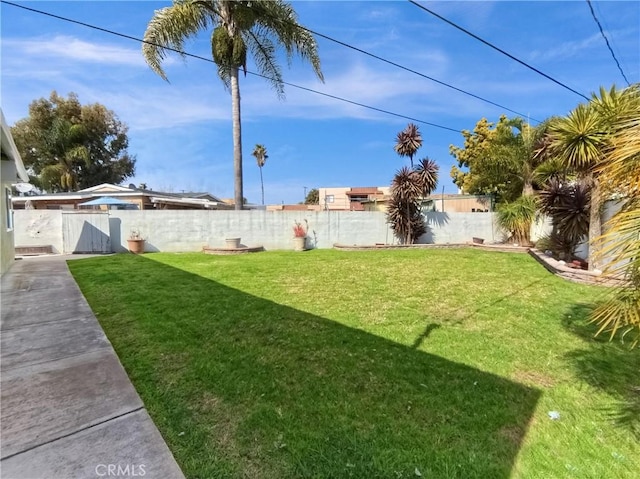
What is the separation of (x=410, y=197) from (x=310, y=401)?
12.2 metres

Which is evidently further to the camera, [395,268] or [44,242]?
[44,242]

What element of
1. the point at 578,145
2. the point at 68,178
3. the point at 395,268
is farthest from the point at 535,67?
the point at 68,178

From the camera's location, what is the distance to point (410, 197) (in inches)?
553

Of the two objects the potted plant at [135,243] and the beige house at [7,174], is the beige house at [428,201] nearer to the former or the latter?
the potted plant at [135,243]

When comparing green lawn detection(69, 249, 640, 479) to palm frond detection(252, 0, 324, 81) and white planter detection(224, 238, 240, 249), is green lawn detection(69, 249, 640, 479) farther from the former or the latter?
palm frond detection(252, 0, 324, 81)

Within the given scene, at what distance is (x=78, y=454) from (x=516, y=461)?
2.85 meters

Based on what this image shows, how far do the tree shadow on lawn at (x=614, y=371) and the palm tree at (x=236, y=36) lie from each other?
38.6 ft

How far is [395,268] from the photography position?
9.32 metres

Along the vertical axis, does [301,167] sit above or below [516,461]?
above

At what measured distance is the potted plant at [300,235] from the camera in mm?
13789

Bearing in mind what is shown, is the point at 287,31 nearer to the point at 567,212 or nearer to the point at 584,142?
the point at 584,142

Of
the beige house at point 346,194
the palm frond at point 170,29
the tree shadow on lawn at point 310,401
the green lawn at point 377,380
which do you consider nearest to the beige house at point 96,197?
the palm frond at point 170,29

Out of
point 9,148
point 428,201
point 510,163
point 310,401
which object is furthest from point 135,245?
point 510,163

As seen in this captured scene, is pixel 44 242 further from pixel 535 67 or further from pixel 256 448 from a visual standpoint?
pixel 535 67
